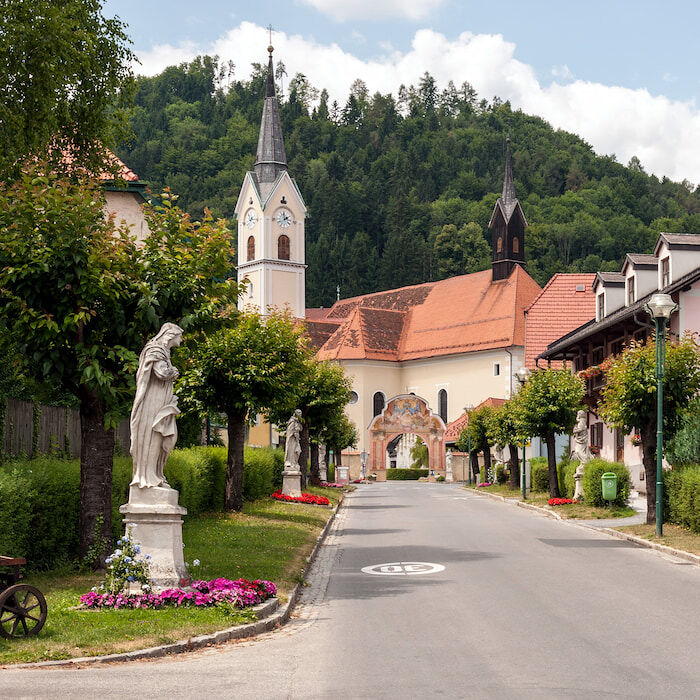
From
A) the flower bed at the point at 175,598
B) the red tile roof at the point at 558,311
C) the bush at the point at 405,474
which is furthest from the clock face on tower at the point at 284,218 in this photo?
the flower bed at the point at 175,598

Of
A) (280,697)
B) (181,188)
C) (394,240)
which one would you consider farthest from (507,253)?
(280,697)

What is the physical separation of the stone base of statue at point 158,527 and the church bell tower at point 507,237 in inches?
3126

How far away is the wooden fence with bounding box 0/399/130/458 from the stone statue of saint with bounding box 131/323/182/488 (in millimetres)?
3641

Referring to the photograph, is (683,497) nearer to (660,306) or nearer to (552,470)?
(660,306)

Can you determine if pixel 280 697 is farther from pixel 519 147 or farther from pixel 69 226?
pixel 519 147

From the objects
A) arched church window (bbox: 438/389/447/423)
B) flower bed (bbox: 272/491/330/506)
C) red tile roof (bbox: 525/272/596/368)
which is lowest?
flower bed (bbox: 272/491/330/506)

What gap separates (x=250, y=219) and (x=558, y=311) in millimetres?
40804

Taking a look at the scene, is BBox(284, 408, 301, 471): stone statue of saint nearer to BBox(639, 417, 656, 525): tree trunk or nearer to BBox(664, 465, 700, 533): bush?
BBox(639, 417, 656, 525): tree trunk

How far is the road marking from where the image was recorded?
16016 mm

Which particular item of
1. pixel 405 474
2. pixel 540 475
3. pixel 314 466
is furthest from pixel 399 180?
pixel 540 475

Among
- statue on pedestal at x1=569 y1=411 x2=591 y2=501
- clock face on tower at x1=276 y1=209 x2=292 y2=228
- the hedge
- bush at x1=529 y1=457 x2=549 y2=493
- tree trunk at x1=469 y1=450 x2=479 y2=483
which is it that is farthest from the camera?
clock face on tower at x1=276 y1=209 x2=292 y2=228

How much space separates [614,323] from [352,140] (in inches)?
5254

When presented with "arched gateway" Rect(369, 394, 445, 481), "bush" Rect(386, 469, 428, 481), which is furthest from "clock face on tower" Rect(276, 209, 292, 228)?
"bush" Rect(386, 469, 428, 481)

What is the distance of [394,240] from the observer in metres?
133
